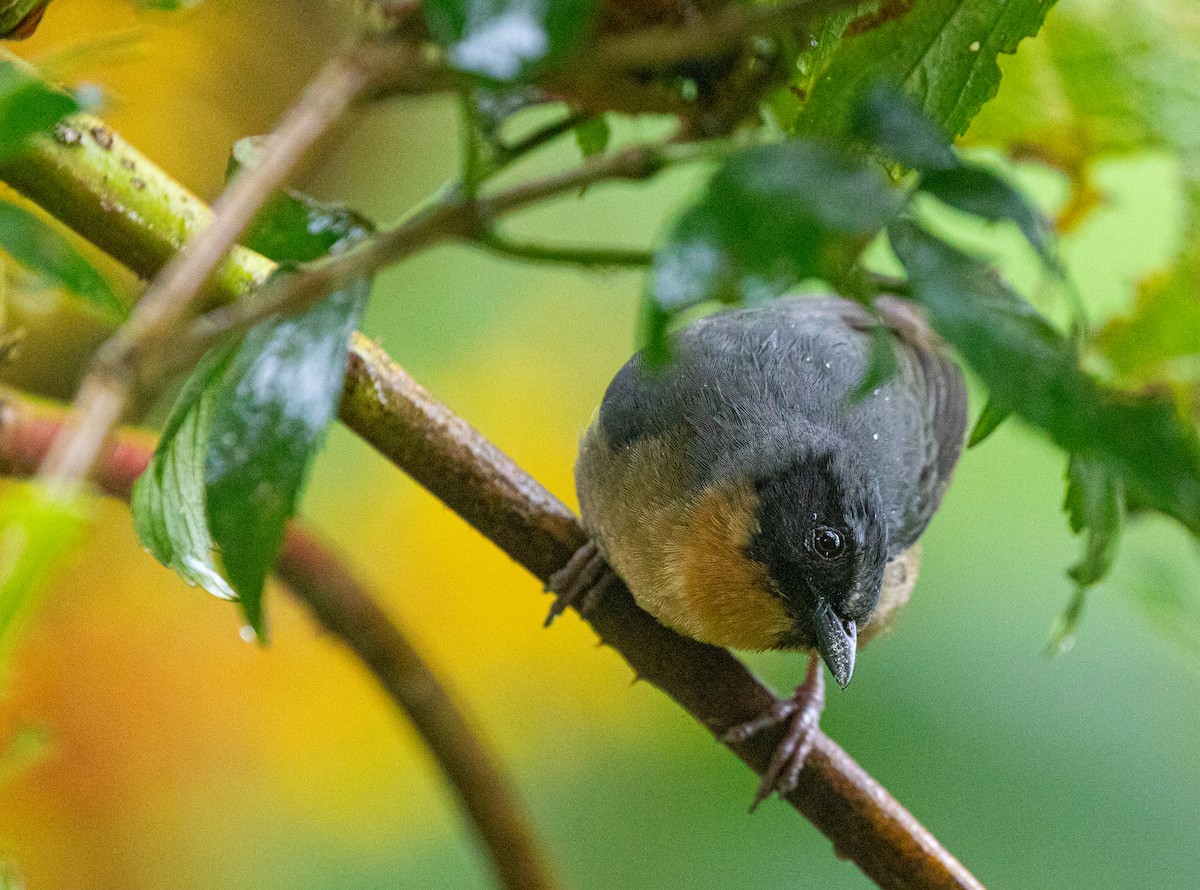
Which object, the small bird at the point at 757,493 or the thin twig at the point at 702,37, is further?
the small bird at the point at 757,493

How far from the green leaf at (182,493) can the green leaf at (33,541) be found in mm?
388

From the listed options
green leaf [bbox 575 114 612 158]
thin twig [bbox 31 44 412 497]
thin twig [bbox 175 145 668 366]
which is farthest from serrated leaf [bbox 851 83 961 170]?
green leaf [bbox 575 114 612 158]

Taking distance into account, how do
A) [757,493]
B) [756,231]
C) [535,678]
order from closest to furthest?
[756,231]
[757,493]
[535,678]

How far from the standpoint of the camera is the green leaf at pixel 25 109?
2.17 ft

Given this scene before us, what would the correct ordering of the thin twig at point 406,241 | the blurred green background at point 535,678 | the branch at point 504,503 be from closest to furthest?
the thin twig at point 406,241 → the branch at point 504,503 → the blurred green background at point 535,678

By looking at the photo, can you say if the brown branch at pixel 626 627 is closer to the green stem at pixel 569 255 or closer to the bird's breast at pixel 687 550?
the bird's breast at pixel 687 550

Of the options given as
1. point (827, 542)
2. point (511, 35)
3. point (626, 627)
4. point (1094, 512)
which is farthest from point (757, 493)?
point (511, 35)

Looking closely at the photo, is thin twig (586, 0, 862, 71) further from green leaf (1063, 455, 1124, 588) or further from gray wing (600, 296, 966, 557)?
gray wing (600, 296, 966, 557)

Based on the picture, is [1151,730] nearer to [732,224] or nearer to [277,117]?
[277,117]

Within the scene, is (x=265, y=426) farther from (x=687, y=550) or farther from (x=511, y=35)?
(x=687, y=550)

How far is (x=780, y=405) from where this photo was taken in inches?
60.2

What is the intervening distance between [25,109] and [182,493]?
323 mm

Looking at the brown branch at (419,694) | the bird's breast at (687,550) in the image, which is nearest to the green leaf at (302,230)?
the bird's breast at (687,550)

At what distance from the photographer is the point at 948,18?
0.86 metres
